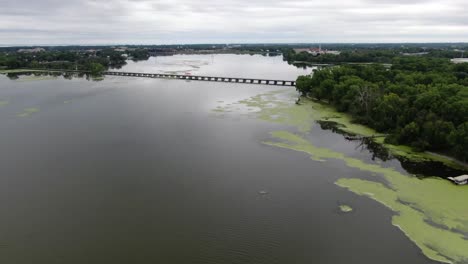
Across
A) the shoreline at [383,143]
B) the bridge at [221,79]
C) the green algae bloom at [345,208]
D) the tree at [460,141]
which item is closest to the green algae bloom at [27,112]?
the shoreline at [383,143]

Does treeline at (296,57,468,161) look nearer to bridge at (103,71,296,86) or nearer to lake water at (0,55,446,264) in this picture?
lake water at (0,55,446,264)

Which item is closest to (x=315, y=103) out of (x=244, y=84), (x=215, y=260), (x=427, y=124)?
(x=427, y=124)

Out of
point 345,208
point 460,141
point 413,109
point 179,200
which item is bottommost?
point 345,208

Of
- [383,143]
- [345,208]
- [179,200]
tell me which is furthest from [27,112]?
[383,143]

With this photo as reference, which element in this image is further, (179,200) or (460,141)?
(460,141)

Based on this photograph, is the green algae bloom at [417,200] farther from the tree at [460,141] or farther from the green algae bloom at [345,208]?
the tree at [460,141]

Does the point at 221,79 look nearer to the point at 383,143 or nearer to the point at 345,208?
the point at 383,143

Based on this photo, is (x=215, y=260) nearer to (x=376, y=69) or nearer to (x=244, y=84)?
(x=376, y=69)
